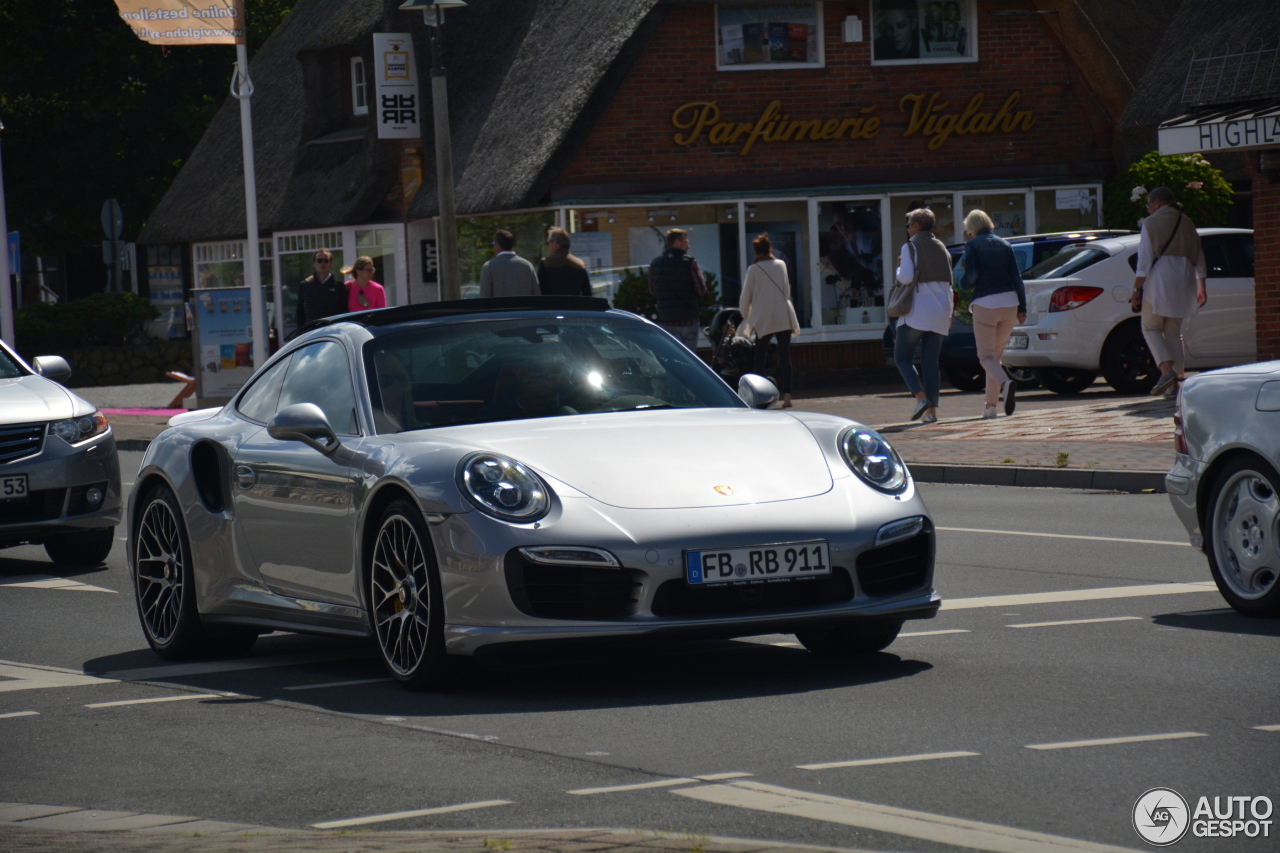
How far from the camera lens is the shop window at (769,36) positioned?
2852 cm

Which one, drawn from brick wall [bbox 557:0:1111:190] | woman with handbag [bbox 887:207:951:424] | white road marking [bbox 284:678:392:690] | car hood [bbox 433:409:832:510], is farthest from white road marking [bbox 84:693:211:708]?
brick wall [bbox 557:0:1111:190]

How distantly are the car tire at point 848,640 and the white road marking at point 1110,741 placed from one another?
5.21 ft

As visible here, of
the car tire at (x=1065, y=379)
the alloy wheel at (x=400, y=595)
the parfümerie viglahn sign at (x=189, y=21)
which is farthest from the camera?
the parfümerie viglahn sign at (x=189, y=21)

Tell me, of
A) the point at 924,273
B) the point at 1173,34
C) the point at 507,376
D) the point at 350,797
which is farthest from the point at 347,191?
the point at 350,797

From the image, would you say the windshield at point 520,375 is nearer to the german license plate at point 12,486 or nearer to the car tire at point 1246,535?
the car tire at point 1246,535

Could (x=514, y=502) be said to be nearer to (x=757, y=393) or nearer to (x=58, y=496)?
(x=757, y=393)

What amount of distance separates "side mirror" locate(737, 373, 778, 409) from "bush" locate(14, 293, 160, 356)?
33.9 metres

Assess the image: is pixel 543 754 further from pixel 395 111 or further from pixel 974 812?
pixel 395 111

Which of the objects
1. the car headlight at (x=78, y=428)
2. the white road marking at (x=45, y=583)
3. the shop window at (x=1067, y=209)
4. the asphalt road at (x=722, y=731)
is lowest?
the white road marking at (x=45, y=583)

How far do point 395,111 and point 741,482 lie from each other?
25830 millimetres

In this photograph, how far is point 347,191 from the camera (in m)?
33.7

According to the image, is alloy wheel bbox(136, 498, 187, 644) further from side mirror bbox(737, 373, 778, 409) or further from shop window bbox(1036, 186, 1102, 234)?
shop window bbox(1036, 186, 1102, 234)

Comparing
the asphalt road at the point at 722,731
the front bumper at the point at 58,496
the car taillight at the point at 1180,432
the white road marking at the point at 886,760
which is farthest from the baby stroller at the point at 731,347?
the white road marking at the point at 886,760

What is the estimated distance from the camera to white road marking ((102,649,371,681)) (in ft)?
26.1
